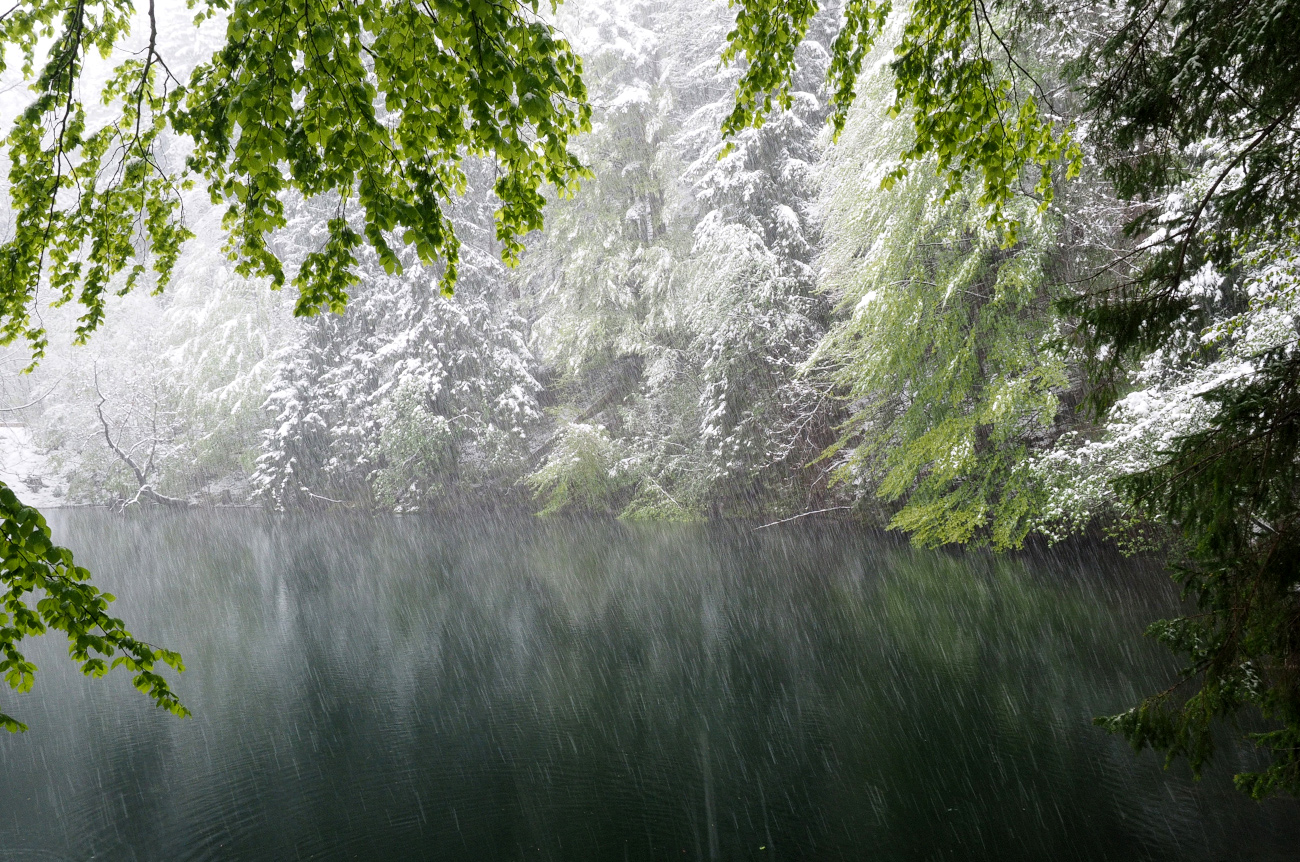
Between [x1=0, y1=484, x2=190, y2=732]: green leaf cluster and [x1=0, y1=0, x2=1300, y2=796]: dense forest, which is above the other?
[x1=0, y1=0, x2=1300, y2=796]: dense forest

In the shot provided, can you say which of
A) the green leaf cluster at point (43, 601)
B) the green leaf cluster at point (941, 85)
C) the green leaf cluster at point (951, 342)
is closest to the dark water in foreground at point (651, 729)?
the green leaf cluster at point (951, 342)

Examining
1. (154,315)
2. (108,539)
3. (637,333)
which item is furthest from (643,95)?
(154,315)

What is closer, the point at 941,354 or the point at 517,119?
the point at 517,119

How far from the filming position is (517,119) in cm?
268

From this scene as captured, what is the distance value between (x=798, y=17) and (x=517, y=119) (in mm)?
1439

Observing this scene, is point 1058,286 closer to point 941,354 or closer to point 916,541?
point 941,354

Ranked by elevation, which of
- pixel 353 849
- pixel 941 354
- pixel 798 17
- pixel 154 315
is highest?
pixel 154 315

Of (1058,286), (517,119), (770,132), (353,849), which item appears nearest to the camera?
(517,119)

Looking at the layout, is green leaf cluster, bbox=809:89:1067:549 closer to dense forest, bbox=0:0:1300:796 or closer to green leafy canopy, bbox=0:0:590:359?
dense forest, bbox=0:0:1300:796

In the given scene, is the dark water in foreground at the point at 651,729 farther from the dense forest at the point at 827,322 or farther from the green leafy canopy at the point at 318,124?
the green leafy canopy at the point at 318,124

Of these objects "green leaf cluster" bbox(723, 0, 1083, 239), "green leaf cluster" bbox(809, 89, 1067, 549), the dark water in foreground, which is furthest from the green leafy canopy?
"green leaf cluster" bbox(809, 89, 1067, 549)

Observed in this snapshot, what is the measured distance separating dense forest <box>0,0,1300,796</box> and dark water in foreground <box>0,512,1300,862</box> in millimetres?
1453

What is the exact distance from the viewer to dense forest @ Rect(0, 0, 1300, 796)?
3.26 meters

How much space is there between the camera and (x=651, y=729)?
7.32 m
